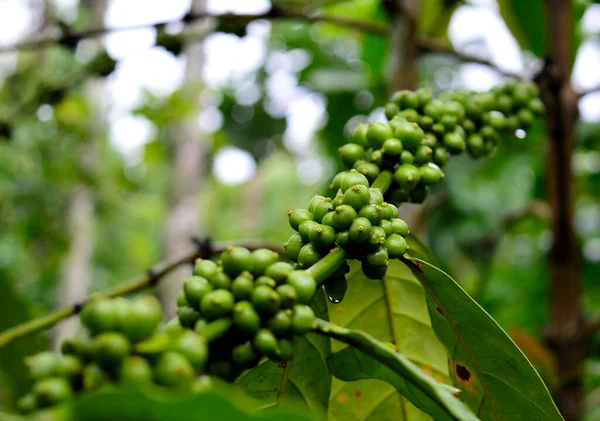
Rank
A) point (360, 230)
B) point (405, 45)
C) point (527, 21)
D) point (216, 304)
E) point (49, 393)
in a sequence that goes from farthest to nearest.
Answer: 1. point (527, 21)
2. point (405, 45)
3. point (360, 230)
4. point (216, 304)
5. point (49, 393)

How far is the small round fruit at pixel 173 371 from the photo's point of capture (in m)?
0.51

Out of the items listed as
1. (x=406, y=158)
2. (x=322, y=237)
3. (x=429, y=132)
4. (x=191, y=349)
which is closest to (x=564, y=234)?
(x=429, y=132)

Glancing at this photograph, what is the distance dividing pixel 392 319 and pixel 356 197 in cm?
36

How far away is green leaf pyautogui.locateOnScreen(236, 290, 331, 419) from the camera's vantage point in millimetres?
854

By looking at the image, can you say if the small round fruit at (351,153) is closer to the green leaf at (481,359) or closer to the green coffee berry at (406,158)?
the green coffee berry at (406,158)

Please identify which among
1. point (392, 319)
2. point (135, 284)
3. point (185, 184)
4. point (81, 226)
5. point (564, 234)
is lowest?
point (81, 226)

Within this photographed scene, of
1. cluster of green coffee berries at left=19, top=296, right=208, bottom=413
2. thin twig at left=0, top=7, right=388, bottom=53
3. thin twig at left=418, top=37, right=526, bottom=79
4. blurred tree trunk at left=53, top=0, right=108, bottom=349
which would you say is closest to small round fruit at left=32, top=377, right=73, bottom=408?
cluster of green coffee berries at left=19, top=296, right=208, bottom=413

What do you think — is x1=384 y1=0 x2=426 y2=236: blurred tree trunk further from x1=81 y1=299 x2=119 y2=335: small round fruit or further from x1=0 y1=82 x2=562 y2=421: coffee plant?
x1=81 y1=299 x2=119 y2=335: small round fruit

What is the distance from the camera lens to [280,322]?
625mm

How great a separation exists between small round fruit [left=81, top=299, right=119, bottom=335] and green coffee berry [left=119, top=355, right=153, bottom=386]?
1.3 inches

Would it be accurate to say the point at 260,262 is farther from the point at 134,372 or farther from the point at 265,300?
the point at 134,372

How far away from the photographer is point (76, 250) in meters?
4.41

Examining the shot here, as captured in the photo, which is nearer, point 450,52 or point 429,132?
point 429,132

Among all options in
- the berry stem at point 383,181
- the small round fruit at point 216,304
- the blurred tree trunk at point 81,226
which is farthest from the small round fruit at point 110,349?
the blurred tree trunk at point 81,226
